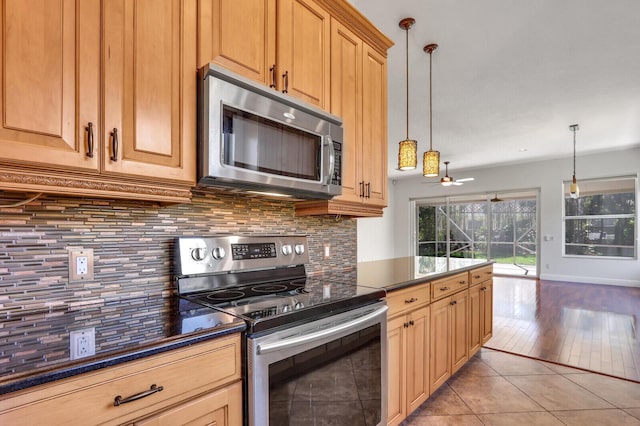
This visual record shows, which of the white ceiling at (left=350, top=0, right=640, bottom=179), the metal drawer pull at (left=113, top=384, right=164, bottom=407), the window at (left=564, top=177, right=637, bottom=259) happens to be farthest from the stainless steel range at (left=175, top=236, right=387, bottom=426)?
the window at (left=564, top=177, right=637, bottom=259)

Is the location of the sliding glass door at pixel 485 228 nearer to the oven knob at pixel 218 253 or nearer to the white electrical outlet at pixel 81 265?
the oven knob at pixel 218 253

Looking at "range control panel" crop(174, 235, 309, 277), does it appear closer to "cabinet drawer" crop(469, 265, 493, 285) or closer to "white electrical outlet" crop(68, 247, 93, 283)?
"white electrical outlet" crop(68, 247, 93, 283)

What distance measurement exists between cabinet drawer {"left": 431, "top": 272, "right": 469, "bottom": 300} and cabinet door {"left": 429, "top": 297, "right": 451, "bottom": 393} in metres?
0.05

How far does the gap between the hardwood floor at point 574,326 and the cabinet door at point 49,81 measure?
3.67m

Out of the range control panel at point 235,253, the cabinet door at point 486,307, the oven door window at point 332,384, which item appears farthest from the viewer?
the cabinet door at point 486,307

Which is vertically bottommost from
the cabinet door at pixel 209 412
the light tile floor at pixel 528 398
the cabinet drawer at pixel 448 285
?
the light tile floor at pixel 528 398

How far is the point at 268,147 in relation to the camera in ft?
4.84

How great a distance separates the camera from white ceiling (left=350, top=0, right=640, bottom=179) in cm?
225

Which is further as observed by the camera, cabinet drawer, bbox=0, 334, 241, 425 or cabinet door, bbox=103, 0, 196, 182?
cabinet door, bbox=103, 0, 196, 182

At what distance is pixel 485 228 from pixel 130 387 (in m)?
8.51

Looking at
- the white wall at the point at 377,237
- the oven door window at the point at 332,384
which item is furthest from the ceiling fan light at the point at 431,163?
the white wall at the point at 377,237

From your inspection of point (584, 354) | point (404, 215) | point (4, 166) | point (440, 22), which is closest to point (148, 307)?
point (4, 166)

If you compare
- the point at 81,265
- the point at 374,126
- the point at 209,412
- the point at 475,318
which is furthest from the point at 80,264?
the point at 475,318

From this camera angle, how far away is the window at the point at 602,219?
20.4 ft
